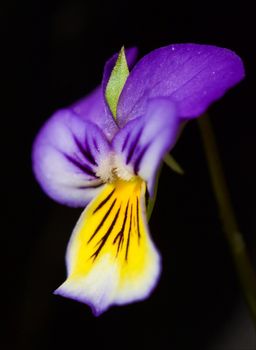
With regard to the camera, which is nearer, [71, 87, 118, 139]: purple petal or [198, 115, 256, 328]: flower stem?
[71, 87, 118, 139]: purple petal

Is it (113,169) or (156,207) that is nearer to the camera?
(113,169)

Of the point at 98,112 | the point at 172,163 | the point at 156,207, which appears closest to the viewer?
the point at 172,163

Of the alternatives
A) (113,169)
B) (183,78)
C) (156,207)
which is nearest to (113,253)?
(113,169)

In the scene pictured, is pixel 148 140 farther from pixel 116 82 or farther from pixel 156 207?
pixel 156 207

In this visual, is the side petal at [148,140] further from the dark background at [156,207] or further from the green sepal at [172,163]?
the dark background at [156,207]

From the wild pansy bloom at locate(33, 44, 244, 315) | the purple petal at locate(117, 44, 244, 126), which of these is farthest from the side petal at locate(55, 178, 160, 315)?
the purple petal at locate(117, 44, 244, 126)

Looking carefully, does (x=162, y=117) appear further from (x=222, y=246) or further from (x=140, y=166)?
(x=222, y=246)

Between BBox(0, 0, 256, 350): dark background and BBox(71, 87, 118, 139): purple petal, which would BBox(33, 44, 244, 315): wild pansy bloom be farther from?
BBox(0, 0, 256, 350): dark background
